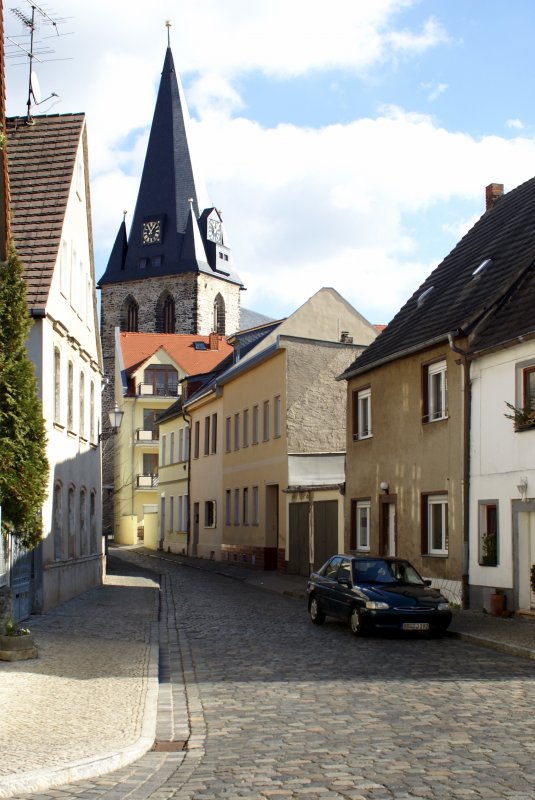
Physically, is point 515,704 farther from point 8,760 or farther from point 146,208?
point 146,208

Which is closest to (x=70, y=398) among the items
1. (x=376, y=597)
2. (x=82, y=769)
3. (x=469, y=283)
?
(x=469, y=283)

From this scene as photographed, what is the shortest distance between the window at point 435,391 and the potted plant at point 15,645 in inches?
457

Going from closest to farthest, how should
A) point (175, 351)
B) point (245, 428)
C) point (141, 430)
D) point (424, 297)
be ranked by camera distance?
point (424, 297)
point (245, 428)
point (141, 430)
point (175, 351)

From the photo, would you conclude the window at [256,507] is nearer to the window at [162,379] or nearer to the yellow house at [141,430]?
the yellow house at [141,430]

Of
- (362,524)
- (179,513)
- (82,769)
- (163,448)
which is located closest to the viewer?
(82,769)

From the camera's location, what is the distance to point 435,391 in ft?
78.3

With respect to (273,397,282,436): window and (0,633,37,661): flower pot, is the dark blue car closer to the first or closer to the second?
(0,633,37,661): flower pot

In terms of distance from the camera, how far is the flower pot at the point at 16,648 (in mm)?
13680

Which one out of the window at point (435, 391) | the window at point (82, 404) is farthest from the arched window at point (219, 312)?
the window at point (435, 391)

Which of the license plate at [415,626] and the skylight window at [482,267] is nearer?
the license plate at [415,626]

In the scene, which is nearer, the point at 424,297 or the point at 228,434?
the point at 424,297

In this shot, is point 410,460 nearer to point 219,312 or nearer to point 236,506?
point 236,506

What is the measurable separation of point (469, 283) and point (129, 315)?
3140 inches

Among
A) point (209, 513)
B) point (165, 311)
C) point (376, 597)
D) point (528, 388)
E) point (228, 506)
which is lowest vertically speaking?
point (376, 597)
